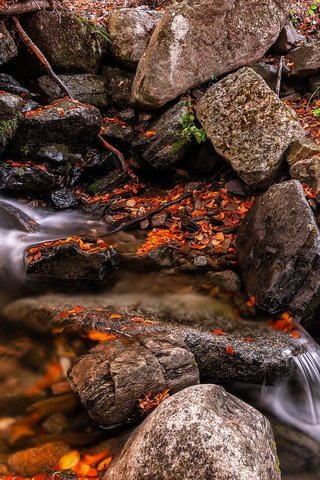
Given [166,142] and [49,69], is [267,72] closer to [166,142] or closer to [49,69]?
[166,142]

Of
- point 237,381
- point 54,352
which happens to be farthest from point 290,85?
point 54,352

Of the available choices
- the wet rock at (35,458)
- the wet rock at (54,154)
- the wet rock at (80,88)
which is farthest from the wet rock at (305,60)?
the wet rock at (35,458)

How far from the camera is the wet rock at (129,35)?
27.9 feet

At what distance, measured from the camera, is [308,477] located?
11.3 feet

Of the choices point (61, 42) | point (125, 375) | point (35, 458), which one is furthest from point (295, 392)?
point (61, 42)

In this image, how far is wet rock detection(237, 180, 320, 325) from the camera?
15.3ft

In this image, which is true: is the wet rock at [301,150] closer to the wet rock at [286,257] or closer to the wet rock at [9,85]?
the wet rock at [286,257]

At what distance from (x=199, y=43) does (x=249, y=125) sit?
228cm

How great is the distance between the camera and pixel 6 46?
302 inches

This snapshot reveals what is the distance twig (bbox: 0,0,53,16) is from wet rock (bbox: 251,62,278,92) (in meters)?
4.66

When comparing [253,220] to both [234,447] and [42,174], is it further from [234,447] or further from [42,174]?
[42,174]

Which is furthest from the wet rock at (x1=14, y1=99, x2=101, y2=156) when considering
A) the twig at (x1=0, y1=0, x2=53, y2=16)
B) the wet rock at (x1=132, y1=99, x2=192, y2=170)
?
the twig at (x1=0, y1=0, x2=53, y2=16)

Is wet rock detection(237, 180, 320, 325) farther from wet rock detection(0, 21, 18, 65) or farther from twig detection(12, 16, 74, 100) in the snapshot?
wet rock detection(0, 21, 18, 65)

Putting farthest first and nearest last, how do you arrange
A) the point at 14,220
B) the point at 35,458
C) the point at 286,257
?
1. the point at 14,220
2. the point at 286,257
3. the point at 35,458
